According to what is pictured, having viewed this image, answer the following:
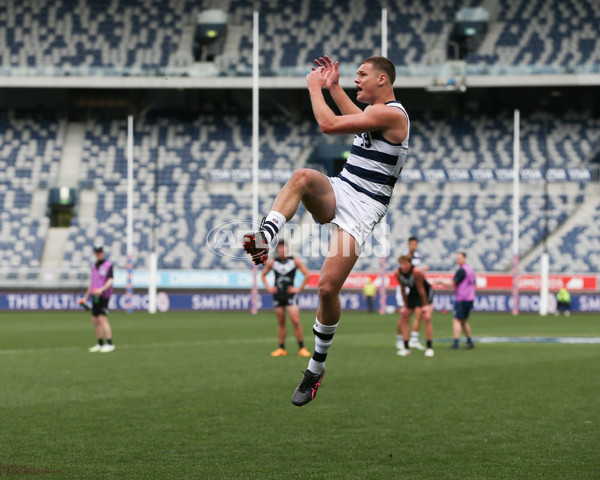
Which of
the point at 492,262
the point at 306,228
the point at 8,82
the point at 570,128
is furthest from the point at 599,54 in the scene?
the point at 8,82

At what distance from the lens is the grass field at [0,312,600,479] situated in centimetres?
852

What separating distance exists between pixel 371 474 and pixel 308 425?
9.12 feet

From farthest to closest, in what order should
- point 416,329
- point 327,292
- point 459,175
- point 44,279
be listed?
point 459,175 < point 44,279 < point 416,329 < point 327,292

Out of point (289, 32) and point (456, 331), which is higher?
point (289, 32)

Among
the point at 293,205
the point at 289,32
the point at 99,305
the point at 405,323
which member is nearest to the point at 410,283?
the point at 405,323

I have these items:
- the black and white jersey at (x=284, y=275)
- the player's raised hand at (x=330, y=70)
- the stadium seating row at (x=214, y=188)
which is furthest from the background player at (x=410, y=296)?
the stadium seating row at (x=214, y=188)

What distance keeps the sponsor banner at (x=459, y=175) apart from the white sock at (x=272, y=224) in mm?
36643

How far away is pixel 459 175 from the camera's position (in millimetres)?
43938

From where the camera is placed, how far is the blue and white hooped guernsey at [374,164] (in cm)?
700

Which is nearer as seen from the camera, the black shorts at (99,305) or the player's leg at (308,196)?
the player's leg at (308,196)

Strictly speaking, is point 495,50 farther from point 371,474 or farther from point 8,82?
point 371,474

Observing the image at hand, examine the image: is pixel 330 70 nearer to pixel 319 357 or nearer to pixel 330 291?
pixel 330 291

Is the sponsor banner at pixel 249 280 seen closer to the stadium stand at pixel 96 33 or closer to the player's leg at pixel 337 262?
the stadium stand at pixel 96 33

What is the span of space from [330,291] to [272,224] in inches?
36.0
